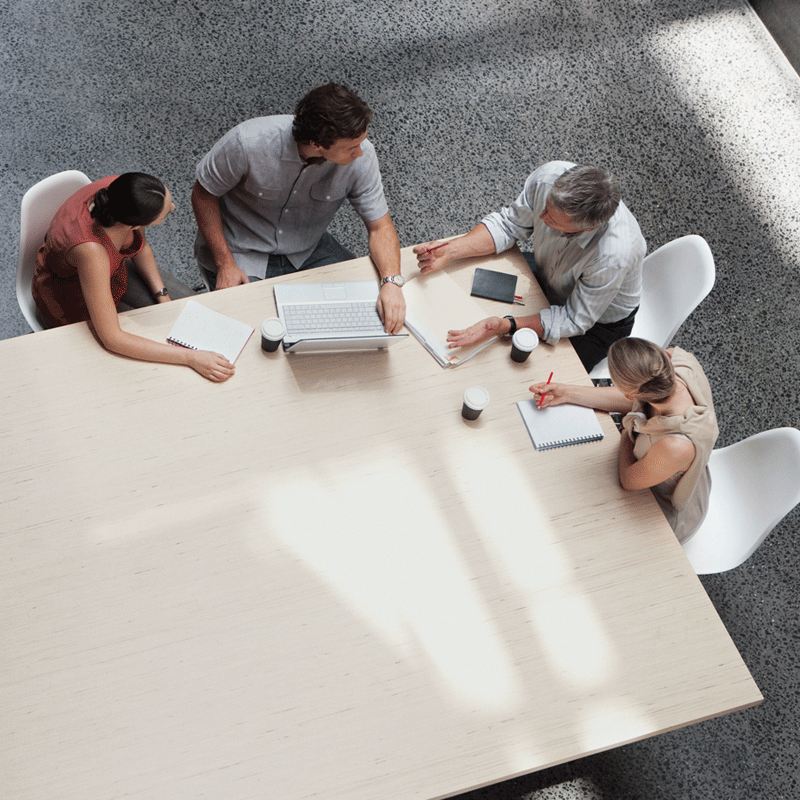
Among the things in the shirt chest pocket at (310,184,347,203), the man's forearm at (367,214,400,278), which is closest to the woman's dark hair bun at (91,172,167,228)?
the shirt chest pocket at (310,184,347,203)

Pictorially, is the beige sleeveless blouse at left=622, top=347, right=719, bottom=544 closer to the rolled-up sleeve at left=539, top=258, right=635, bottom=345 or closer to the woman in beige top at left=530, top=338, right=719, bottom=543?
the woman in beige top at left=530, top=338, right=719, bottom=543

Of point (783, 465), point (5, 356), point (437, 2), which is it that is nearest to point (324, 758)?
point (5, 356)

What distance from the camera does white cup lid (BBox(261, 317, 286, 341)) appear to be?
6.48 ft

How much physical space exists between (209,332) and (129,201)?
1.30ft

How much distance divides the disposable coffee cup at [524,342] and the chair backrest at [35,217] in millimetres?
1356

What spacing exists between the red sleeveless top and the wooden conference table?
0.22m

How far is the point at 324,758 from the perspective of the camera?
5.22 feet

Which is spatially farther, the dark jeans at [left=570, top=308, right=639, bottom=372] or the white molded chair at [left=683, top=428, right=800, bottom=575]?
the dark jeans at [left=570, top=308, right=639, bottom=372]

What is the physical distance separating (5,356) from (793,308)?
3.14 meters

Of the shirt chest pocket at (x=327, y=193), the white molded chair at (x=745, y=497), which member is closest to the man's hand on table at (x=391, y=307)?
the shirt chest pocket at (x=327, y=193)

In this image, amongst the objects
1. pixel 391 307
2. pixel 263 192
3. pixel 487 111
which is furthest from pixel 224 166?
pixel 487 111

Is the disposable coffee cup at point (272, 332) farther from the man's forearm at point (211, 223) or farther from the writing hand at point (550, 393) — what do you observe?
the writing hand at point (550, 393)

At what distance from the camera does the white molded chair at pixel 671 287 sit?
2.30 m

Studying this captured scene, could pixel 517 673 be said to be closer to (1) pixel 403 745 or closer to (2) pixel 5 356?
(1) pixel 403 745
